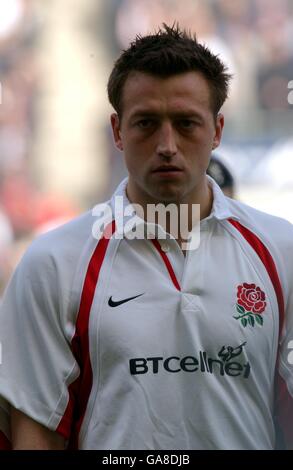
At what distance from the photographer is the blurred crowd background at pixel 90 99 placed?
30.5 ft

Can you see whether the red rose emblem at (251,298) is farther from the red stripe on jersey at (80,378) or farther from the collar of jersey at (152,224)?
the red stripe on jersey at (80,378)

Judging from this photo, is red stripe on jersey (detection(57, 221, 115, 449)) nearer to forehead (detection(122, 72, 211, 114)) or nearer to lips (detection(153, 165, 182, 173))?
lips (detection(153, 165, 182, 173))

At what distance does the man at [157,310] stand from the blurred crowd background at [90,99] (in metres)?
6.46

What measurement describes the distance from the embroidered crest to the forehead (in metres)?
0.50


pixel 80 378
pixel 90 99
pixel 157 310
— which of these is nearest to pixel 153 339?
pixel 157 310

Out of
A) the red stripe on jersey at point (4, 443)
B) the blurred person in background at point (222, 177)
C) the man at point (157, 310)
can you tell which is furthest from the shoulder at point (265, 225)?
the blurred person in background at point (222, 177)

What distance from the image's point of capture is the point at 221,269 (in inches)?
102

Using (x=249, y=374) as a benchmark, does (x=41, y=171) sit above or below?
above

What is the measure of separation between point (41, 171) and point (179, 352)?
7.18 m

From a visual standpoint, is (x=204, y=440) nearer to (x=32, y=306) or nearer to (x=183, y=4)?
(x=32, y=306)

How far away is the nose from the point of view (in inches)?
100

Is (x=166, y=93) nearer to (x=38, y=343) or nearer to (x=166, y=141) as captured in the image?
(x=166, y=141)

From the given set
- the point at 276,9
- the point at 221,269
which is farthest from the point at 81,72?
the point at 221,269

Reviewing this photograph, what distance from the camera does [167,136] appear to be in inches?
101
